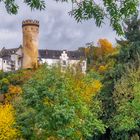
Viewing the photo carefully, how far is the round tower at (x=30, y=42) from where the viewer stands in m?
90.9

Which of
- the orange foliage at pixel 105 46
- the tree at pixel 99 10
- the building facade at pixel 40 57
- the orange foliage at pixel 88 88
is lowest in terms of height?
the orange foliage at pixel 88 88

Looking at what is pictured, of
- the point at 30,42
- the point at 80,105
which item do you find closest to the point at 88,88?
the point at 80,105

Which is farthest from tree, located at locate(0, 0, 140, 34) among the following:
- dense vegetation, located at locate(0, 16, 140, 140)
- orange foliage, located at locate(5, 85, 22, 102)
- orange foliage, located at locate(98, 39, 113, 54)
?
orange foliage, located at locate(98, 39, 113, 54)

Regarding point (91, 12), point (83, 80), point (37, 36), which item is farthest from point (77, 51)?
point (91, 12)

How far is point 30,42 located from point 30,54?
2.05 m

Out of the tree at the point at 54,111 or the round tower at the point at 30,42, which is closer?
the tree at the point at 54,111

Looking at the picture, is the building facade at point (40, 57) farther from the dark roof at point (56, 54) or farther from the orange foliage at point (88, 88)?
the orange foliage at point (88, 88)

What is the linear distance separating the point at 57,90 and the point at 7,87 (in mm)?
35798

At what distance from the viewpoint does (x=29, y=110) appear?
34.0m

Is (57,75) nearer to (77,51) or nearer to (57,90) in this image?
(57,90)

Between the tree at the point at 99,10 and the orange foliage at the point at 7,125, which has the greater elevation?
the tree at the point at 99,10

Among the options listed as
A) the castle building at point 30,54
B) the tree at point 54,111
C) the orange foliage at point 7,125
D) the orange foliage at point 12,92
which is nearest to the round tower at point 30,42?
the castle building at point 30,54

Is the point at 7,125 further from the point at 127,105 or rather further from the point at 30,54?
the point at 30,54

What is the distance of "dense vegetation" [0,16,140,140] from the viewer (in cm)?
3225
